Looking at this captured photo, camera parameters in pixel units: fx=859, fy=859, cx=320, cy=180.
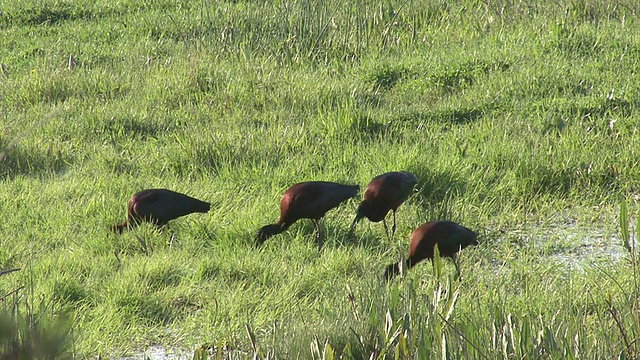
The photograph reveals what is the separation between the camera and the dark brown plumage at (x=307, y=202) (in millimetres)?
4031

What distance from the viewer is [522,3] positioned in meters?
7.67

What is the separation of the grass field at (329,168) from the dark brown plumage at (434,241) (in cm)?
12

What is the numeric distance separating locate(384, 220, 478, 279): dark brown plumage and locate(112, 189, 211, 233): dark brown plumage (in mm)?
1188

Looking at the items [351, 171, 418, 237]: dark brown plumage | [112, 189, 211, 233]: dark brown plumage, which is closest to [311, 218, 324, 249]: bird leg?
[351, 171, 418, 237]: dark brown plumage

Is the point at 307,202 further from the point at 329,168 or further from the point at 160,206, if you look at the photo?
the point at 329,168

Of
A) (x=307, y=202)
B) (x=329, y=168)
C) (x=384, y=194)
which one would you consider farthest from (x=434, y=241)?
(x=329, y=168)

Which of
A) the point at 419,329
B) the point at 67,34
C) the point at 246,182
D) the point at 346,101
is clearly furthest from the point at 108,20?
the point at 419,329

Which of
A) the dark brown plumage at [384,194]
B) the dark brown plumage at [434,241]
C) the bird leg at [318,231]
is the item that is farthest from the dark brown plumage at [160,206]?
the dark brown plumage at [434,241]

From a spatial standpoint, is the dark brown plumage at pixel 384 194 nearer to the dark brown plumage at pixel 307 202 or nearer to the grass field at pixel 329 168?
the dark brown plumage at pixel 307 202

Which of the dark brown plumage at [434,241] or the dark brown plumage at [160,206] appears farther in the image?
the dark brown plumage at [160,206]

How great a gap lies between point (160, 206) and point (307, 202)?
0.75 metres

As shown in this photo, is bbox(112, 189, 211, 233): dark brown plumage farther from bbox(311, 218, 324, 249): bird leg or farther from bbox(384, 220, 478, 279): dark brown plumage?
bbox(384, 220, 478, 279): dark brown plumage

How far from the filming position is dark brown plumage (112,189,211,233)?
4.22 metres

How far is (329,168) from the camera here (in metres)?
5.12
